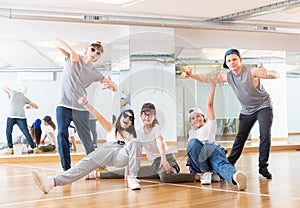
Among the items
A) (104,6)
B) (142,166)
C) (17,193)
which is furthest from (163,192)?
(104,6)

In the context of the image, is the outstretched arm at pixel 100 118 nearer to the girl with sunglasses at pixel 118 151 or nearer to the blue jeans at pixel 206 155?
the girl with sunglasses at pixel 118 151

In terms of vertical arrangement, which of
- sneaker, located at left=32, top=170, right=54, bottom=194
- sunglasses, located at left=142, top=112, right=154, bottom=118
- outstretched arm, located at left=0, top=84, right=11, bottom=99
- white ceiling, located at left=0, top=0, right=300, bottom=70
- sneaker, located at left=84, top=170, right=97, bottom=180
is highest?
white ceiling, located at left=0, top=0, right=300, bottom=70

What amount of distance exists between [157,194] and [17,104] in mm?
4703

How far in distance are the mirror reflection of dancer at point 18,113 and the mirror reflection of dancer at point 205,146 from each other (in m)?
4.08

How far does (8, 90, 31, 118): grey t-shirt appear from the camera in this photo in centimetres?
784

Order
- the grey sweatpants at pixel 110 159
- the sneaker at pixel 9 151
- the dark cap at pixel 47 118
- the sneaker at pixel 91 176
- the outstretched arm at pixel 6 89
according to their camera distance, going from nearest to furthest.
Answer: the grey sweatpants at pixel 110 159 < the sneaker at pixel 91 176 < the sneaker at pixel 9 151 < the outstretched arm at pixel 6 89 < the dark cap at pixel 47 118

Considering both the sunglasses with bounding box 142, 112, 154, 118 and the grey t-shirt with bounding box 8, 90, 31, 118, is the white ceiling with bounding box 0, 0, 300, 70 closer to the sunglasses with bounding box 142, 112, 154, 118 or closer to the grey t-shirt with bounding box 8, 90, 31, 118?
the grey t-shirt with bounding box 8, 90, 31, 118

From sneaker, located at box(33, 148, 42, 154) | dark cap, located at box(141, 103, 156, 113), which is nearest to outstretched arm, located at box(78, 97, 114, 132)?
dark cap, located at box(141, 103, 156, 113)

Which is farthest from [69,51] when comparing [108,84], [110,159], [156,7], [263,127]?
[156,7]

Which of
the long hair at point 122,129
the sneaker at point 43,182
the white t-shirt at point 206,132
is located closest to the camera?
the sneaker at point 43,182

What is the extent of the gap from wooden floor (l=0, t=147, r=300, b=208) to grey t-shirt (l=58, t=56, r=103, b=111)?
2.49 ft

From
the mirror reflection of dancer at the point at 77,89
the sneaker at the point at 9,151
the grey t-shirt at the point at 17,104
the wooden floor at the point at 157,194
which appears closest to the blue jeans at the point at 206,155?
the wooden floor at the point at 157,194

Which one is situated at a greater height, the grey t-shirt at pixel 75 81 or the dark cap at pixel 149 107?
the grey t-shirt at pixel 75 81

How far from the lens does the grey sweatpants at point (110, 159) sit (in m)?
3.94
